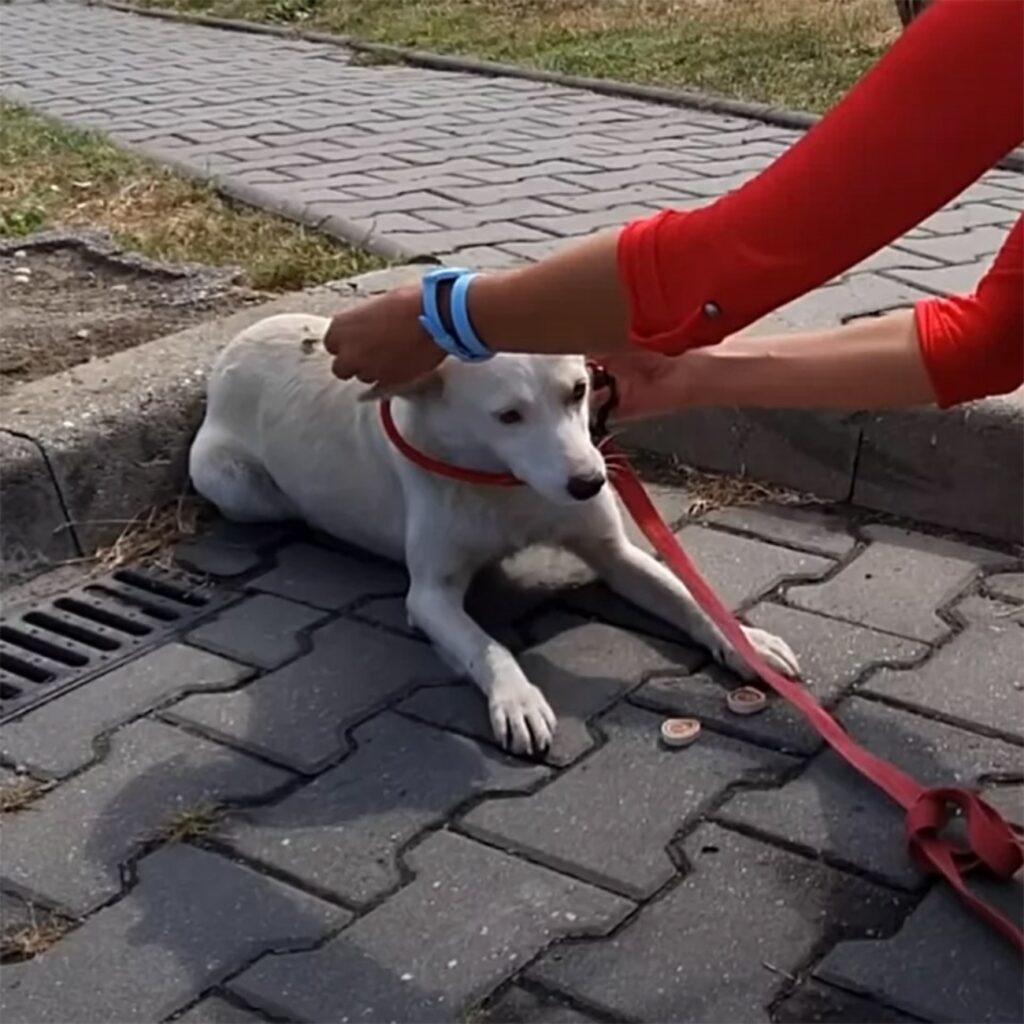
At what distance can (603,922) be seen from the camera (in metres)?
2.30

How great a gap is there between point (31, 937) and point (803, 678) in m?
1.25

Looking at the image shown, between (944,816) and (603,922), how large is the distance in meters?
0.48

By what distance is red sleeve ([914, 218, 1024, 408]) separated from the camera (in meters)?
2.28

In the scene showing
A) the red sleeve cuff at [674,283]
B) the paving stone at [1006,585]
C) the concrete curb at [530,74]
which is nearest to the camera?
the red sleeve cuff at [674,283]

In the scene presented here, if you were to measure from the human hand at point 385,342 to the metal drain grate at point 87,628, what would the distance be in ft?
2.70

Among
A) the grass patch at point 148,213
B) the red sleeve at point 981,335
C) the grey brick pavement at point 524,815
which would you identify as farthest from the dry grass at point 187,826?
the grass patch at point 148,213

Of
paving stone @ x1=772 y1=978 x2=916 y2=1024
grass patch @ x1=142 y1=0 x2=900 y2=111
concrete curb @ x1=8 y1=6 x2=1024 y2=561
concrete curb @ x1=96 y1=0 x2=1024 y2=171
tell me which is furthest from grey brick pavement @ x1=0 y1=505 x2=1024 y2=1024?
grass patch @ x1=142 y1=0 x2=900 y2=111

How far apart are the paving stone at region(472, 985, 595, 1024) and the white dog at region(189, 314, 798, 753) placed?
58 cm

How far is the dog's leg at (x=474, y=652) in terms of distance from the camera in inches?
107

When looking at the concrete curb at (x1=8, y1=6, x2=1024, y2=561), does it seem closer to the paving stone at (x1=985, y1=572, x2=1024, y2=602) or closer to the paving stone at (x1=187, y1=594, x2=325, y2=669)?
the paving stone at (x1=985, y1=572, x2=1024, y2=602)

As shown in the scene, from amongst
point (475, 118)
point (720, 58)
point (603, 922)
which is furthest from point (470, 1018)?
point (720, 58)

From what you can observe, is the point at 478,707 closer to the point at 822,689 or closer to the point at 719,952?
the point at 822,689

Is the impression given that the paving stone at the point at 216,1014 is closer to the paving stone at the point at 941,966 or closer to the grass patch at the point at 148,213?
the paving stone at the point at 941,966

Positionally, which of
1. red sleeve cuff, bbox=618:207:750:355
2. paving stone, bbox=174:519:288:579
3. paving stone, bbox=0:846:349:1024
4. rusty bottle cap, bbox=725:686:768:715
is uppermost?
red sleeve cuff, bbox=618:207:750:355
